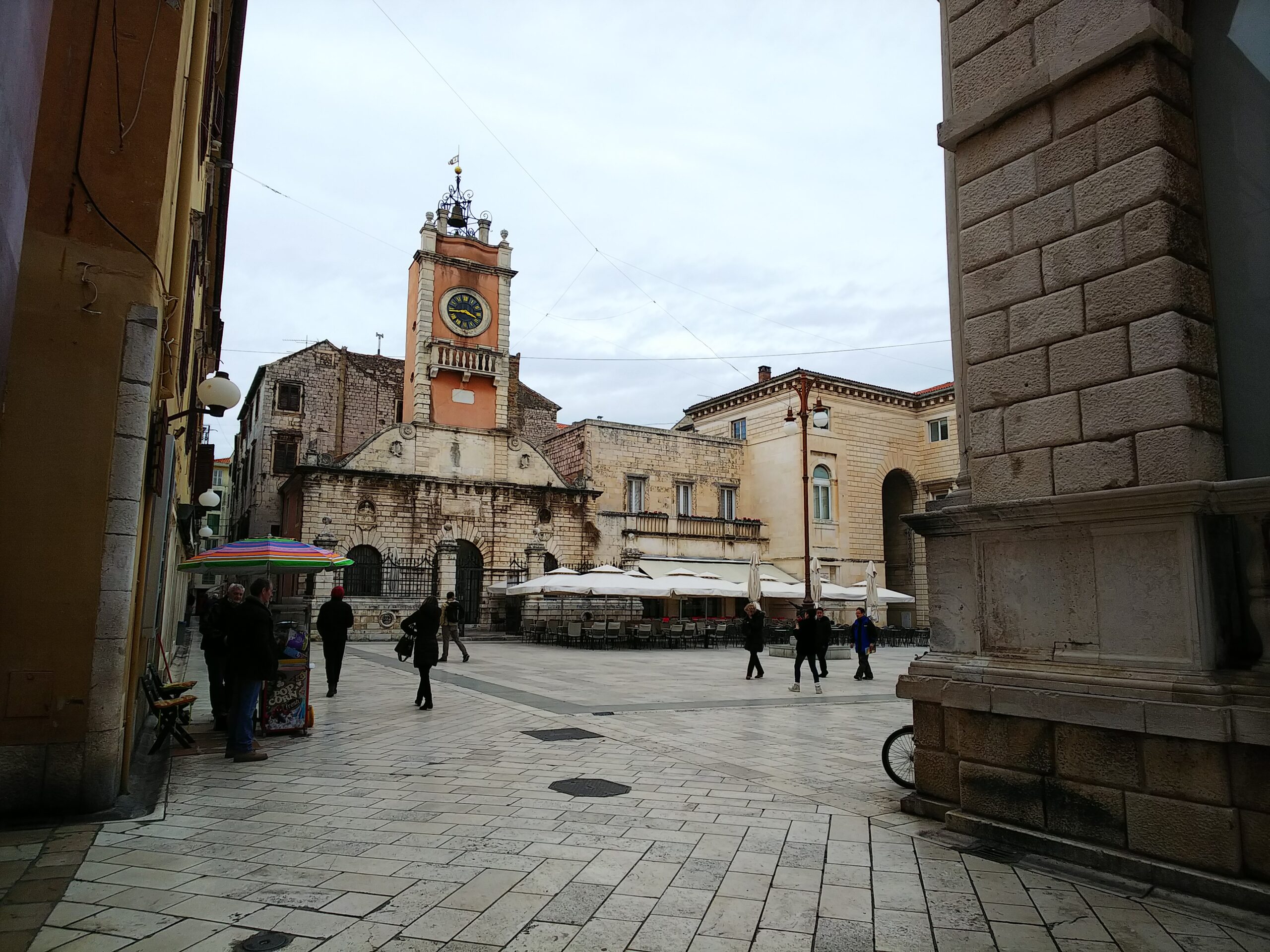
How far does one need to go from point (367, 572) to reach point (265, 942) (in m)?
26.4

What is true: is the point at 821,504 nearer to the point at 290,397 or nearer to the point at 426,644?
the point at 290,397

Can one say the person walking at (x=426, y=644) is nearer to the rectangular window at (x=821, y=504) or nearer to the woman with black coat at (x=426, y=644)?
the woman with black coat at (x=426, y=644)

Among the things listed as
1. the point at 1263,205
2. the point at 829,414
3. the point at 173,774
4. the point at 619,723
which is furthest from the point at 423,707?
the point at 829,414

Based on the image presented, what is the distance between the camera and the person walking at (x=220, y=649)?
855 centimetres

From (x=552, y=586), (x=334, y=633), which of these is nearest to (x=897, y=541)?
(x=552, y=586)

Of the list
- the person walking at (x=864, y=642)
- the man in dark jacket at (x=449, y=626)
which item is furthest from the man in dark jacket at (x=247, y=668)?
the person walking at (x=864, y=642)

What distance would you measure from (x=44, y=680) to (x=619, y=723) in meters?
5.83

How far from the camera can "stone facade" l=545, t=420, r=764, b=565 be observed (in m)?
33.3

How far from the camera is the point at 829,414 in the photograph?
117 feet

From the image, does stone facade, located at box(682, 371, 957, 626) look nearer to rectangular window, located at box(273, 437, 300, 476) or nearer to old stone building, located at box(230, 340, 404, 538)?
old stone building, located at box(230, 340, 404, 538)

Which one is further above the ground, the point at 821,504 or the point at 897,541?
the point at 821,504

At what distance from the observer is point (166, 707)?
7.38m

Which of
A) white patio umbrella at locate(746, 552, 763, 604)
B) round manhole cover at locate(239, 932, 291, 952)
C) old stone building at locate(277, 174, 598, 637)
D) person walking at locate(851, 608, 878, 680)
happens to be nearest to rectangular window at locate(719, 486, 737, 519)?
old stone building at locate(277, 174, 598, 637)

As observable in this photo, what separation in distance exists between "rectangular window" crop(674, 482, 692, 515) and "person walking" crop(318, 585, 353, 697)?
24109mm
